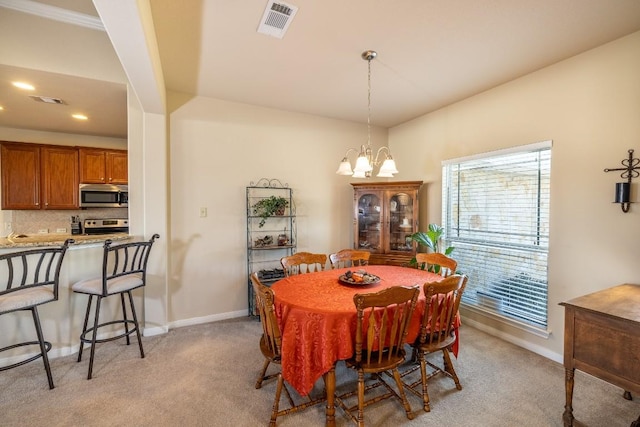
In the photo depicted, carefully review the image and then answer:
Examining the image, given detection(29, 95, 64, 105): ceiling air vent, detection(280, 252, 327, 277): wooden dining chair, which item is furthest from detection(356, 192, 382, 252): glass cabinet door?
detection(29, 95, 64, 105): ceiling air vent

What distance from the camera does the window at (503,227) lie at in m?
2.70

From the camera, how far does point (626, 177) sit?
7.11 ft

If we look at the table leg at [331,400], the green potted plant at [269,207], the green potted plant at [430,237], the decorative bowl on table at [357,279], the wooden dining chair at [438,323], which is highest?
the green potted plant at [269,207]

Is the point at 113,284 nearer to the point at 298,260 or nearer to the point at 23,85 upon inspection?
the point at 298,260

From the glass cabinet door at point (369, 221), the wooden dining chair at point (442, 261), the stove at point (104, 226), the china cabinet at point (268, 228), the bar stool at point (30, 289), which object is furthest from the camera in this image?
the stove at point (104, 226)

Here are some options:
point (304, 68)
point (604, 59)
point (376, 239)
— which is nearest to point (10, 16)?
point (304, 68)

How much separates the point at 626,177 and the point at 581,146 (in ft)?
1.31

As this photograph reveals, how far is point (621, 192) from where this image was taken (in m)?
2.11

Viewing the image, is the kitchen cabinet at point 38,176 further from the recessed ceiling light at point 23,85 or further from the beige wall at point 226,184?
the beige wall at point 226,184

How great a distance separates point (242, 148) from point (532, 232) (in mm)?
3341

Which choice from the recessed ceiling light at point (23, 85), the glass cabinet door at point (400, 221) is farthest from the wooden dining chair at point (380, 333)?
the recessed ceiling light at point (23, 85)

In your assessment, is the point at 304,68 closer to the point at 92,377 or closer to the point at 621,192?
the point at 621,192

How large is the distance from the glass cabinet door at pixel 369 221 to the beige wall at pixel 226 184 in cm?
48

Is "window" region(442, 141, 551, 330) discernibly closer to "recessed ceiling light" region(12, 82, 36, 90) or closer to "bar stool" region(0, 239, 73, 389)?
"bar stool" region(0, 239, 73, 389)
